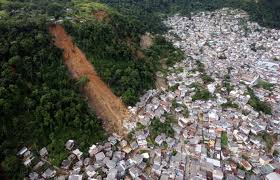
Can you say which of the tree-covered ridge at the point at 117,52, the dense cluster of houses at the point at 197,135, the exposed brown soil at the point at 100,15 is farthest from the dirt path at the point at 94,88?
the exposed brown soil at the point at 100,15

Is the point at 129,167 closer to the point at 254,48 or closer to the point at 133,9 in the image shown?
the point at 254,48

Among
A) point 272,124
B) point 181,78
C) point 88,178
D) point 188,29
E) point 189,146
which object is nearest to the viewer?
point 88,178

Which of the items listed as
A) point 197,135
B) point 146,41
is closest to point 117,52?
point 146,41

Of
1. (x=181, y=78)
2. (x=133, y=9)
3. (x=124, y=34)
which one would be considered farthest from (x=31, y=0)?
(x=181, y=78)

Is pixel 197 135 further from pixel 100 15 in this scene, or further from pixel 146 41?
pixel 100 15

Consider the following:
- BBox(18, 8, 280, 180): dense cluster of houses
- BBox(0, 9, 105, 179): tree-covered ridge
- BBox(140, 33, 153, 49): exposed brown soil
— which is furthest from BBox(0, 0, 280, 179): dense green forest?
BBox(18, 8, 280, 180): dense cluster of houses

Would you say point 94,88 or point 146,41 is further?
point 146,41
